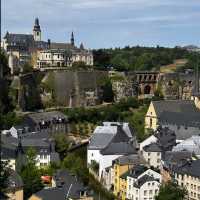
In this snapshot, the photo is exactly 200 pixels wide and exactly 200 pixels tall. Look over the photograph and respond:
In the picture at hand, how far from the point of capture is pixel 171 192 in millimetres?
19656

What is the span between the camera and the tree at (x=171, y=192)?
63.4ft

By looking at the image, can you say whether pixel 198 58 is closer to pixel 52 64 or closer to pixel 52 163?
pixel 52 64

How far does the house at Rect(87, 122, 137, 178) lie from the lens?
82.1 ft

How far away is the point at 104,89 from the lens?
41.6 m

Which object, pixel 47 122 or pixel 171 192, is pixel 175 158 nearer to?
pixel 171 192

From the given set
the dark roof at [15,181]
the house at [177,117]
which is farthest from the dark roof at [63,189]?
the house at [177,117]

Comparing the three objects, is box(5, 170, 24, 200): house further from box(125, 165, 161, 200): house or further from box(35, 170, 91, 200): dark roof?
box(125, 165, 161, 200): house

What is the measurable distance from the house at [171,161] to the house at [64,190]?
388 cm

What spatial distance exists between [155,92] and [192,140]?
63.1ft

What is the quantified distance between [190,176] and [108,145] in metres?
5.69

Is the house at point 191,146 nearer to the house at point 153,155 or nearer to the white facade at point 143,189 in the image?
the house at point 153,155

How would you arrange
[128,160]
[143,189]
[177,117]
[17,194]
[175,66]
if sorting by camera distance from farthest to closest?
[175,66]
[177,117]
[128,160]
[143,189]
[17,194]

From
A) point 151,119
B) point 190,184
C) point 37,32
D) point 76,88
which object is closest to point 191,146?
point 190,184

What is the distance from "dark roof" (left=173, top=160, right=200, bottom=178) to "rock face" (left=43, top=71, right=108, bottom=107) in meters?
18.6
